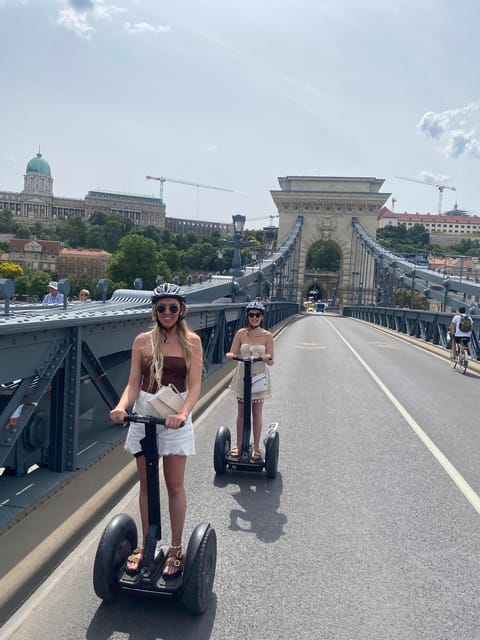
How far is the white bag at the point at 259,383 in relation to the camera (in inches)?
234

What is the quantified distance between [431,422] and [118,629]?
657cm

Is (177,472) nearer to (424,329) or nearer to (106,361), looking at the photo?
(106,361)

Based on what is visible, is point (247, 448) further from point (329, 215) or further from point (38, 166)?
point (38, 166)

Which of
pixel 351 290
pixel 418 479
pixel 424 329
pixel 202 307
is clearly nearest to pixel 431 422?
pixel 418 479

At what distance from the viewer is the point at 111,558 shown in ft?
10.8

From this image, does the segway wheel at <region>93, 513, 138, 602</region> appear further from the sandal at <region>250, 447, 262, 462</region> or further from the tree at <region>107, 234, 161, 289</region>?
the tree at <region>107, 234, 161, 289</region>

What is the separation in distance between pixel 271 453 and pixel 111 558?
2627 millimetres

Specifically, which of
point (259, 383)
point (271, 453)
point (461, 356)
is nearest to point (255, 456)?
point (271, 453)

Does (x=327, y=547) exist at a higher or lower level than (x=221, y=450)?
lower

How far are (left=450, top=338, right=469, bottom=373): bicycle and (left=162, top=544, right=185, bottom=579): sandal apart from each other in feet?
42.4

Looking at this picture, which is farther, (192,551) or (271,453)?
(271,453)

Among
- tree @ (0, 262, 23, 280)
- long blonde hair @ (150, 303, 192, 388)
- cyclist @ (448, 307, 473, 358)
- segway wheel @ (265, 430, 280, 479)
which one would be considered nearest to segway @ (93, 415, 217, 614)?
long blonde hair @ (150, 303, 192, 388)

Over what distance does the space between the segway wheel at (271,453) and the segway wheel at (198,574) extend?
2323 mm

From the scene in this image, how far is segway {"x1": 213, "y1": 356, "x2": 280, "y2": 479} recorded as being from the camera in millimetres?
5754
